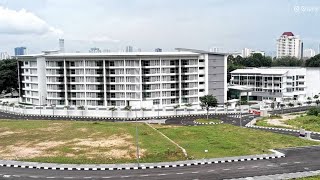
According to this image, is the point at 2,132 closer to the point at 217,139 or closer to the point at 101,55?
the point at 217,139

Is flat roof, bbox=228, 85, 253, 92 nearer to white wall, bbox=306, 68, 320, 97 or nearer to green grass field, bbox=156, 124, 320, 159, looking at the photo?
white wall, bbox=306, 68, 320, 97

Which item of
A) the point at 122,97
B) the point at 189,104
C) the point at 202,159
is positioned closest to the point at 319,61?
the point at 189,104

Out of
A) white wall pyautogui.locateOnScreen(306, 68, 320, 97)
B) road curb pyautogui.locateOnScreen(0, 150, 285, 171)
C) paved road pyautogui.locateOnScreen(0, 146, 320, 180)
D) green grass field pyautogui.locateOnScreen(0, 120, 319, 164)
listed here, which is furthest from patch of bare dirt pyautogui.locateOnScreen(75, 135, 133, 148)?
white wall pyautogui.locateOnScreen(306, 68, 320, 97)

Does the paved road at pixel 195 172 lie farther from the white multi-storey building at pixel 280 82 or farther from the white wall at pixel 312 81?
the white wall at pixel 312 81

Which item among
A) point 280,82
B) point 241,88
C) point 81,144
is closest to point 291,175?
point 81,144

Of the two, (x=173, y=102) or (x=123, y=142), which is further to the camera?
(x=173, y=102)
